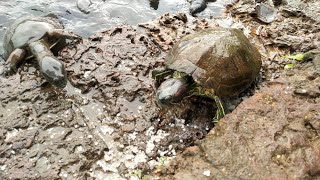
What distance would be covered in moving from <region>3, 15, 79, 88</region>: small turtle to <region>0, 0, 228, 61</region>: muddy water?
457mm

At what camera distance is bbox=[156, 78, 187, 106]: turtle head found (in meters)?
4.12

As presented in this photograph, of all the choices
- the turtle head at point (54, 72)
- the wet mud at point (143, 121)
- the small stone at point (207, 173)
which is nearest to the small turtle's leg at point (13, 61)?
the wet mud at point (143, 121)

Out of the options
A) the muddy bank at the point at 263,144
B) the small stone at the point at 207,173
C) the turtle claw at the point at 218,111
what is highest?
the muddy bank at the point at 263,144

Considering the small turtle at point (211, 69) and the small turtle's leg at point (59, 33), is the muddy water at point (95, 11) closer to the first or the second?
the small turtle's leg at point (59, 33)

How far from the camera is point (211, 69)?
4188 mm

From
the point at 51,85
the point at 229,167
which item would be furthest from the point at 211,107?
the point at 51,85

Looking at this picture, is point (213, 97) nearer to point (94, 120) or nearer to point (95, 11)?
point (94, 120)

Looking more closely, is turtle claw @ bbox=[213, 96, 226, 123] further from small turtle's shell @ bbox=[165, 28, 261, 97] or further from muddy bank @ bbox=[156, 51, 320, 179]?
muddy bank @ bbox=[156, 51, 320, 179]

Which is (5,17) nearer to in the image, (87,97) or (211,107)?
(87,97)

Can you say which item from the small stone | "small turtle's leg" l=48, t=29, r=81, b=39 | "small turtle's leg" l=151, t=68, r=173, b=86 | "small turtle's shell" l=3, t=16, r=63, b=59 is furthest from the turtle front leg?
"small turtle's shell" l=3, t=16, r=63, b=59

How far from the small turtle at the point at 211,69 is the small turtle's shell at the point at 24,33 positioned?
206cm

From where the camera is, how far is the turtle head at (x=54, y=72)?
4.55m

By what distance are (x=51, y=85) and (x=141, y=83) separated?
3.91ft

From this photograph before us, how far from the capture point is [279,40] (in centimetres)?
A: 551
